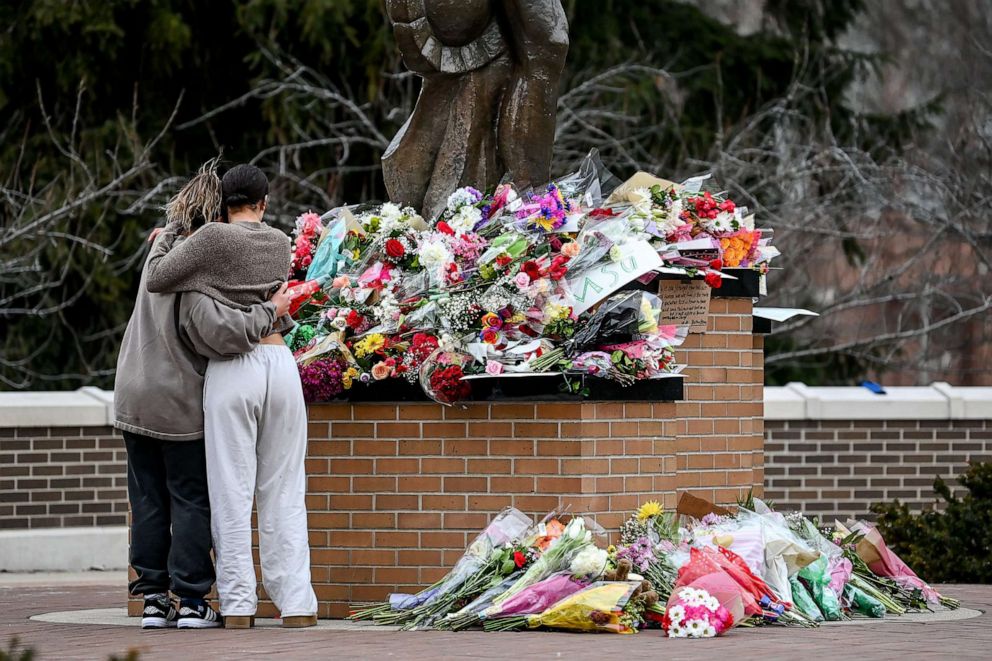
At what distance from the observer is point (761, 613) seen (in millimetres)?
7285

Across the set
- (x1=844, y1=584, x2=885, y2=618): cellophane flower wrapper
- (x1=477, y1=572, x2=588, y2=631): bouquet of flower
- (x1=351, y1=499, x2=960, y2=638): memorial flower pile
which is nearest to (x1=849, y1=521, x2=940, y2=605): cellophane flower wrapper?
(x1=351, y1=499, x2=960, y2=638): memorial flower pile

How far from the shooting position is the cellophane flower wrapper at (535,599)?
7.07 m

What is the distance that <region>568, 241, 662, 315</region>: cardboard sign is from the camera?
309 inches

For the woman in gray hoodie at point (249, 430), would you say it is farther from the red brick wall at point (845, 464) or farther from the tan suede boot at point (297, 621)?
the red brick wall at point (845, 464)

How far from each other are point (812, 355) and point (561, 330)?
1278 centimetres

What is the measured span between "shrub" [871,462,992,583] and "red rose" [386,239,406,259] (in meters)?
4.48

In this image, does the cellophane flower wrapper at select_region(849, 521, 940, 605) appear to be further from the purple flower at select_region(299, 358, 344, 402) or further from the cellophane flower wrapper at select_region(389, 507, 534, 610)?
the purple flower at select_region(299, 358, 344, 402)

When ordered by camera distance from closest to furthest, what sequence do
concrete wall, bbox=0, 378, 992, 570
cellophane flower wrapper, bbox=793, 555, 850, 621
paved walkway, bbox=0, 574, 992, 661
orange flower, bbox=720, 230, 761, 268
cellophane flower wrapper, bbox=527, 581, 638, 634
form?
1. paved walkway, bbox=0, 574, 992, 661
2. cellophane flower wrapper, bbox=527, 581, 638, 634
3. cellophane flower wrapper, bbox=793, 555, 850, 621
4. orange flower, bbox=720, 230, 761, 268
5. concrete wall, bbox=0, 378, 992, 570

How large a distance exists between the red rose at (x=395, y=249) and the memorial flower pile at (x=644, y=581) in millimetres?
1445

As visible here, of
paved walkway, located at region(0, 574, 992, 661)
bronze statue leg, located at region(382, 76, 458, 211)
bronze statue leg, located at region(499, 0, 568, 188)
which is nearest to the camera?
paved walkway, located at region(0, 574, 992, 661)

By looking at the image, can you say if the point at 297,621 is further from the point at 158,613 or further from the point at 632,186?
the point at 632,186

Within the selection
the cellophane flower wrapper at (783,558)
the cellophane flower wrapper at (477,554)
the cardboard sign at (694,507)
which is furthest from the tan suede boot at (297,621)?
the cellophane flower wrapper at (783,558)

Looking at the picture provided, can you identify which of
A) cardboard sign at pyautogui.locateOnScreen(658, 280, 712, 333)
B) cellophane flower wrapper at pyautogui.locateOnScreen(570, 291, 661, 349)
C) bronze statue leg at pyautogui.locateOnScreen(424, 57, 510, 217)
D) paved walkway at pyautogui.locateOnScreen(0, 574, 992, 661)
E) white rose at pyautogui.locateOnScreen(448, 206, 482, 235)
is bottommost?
paved walkway at pyautogui.locateOnScreen(0, 574, 992, 661)

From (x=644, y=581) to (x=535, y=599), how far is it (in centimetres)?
49
